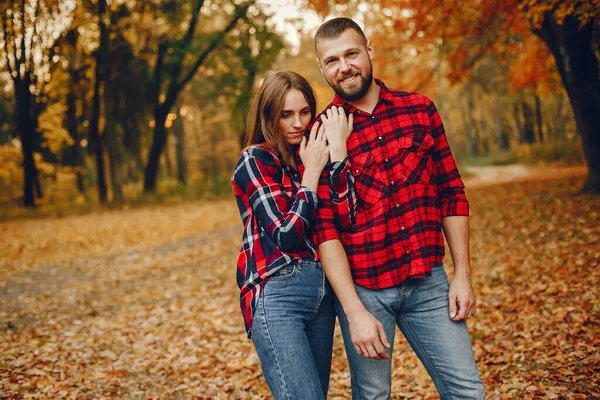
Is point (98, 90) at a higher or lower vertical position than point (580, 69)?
higher

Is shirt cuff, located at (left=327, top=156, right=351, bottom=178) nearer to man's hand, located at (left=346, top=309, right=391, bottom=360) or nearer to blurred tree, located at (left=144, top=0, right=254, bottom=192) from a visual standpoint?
man's hand, located at (left=346, top=309, right=391, bottom=360)

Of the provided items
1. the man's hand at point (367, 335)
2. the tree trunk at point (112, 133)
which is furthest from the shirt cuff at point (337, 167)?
the tree trunk at point (112, 133)

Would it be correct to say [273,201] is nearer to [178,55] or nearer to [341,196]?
[341,196]

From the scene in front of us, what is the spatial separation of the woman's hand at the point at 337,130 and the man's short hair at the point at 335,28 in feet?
1.25

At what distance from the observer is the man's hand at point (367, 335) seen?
7.66 ft

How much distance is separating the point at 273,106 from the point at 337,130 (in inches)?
15.0

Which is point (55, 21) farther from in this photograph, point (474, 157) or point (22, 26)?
point (474, 157)

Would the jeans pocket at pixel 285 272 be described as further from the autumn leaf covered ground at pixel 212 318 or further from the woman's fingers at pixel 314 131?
the autumn leaf covered ground at pixel 212 318

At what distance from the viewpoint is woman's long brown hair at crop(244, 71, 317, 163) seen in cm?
265

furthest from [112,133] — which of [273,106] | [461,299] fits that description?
[461,299]

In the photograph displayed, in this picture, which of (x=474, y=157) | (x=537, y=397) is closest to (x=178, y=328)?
(x=537, y=397)

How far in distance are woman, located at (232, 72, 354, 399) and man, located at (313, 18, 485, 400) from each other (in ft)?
0.29

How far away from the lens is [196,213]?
16.8 metres

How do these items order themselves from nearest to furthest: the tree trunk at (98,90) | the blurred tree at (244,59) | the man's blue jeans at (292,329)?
the man's blue jeans at (292,329), the tree trunk at (98,90), the blurred tree at (244,59)
